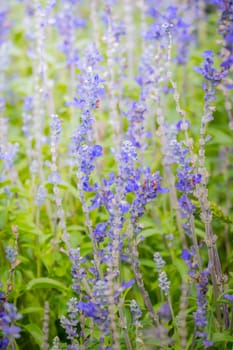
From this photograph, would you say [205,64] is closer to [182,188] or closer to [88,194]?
[182,188]

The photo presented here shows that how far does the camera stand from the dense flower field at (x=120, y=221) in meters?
2.47

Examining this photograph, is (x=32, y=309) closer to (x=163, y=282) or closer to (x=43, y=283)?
(x=43, y=283)

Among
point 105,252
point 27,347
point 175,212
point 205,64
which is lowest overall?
point 27,347

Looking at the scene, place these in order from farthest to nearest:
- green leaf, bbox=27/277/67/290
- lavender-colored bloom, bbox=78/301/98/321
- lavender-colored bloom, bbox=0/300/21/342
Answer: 1. green leaf, bbox=27/277/67/290
2. lavender-colored bloom, bbox=78/301/98/321
3. lavender-colored bloom, bbox=0/300/21/342

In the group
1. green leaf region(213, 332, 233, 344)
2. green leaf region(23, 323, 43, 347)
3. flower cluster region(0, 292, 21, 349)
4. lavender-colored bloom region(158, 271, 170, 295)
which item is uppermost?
lavender-colored bloom region(158, 271, 170, 295)

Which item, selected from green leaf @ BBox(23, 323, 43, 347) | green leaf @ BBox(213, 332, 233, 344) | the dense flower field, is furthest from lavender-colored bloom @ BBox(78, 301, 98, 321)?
green leaf @ BBox(213, 332, 233, 344)

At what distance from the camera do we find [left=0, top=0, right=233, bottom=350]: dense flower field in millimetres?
2475

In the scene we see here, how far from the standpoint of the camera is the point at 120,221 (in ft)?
8.04

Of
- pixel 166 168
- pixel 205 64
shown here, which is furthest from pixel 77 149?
pixel 166 168

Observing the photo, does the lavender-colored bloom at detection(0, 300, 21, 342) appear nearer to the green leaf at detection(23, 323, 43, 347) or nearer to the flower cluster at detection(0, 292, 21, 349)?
the flower cluster at detection(0, 292, 21, 349)

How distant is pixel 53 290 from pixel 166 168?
43.7 inches

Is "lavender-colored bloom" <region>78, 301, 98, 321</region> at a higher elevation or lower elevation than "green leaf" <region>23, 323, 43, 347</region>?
higher

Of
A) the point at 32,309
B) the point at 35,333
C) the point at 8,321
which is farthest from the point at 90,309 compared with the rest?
the point at 32,309

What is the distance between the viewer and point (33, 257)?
11.3ft
